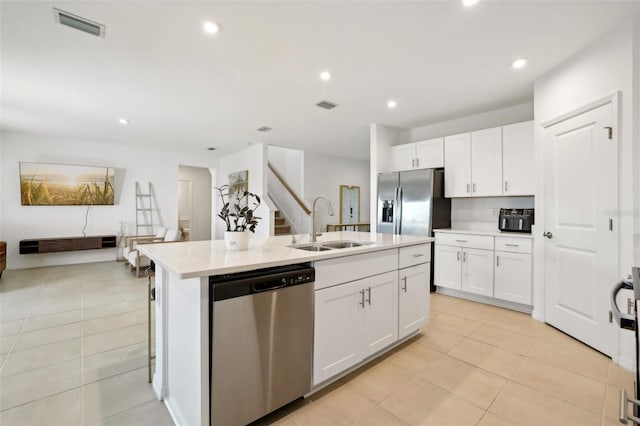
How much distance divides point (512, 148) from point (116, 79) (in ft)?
15.2

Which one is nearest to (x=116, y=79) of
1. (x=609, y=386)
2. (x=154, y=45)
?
(x=154, y=45)

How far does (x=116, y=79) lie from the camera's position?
3086 mm

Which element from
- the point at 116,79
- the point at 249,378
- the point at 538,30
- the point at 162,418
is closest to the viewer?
the point at 249,378

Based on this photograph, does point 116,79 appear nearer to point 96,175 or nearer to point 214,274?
point 214,274

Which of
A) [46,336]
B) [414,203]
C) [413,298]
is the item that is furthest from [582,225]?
[46,336]

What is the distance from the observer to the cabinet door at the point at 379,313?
2035 millimetres

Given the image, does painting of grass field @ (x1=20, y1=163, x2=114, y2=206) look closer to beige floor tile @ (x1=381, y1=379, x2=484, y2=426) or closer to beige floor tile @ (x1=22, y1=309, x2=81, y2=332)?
beige floor tile @ (x1=22, y1=309, x2=81, y2=332)

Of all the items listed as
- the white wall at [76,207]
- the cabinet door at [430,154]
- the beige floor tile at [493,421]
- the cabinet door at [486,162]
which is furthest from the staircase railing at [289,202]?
the beige floor tile at [493,421]

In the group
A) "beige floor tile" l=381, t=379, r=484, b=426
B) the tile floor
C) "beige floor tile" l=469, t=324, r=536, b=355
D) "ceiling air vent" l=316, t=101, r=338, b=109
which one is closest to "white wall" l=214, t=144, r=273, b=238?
"ceiling air vent" l=316, t=101, r=338, b=109

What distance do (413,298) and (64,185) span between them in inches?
272

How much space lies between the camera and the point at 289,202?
24.7ft

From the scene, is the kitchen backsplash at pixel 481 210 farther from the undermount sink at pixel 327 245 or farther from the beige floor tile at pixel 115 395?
the beige floor tile at pixel 115 395

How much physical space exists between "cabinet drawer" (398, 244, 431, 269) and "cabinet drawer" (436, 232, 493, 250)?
1.31 meters

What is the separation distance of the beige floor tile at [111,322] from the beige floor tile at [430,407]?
2618 millimetres
